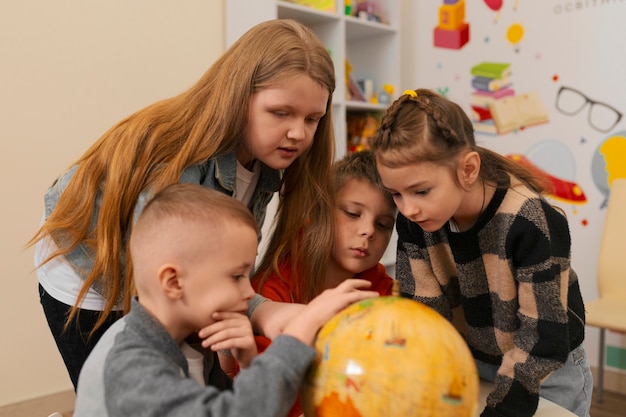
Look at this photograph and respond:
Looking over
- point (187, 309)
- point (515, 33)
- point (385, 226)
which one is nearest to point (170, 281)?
point (187, 309)

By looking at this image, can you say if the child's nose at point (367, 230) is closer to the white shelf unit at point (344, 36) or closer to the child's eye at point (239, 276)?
the child's eye at point (239, 276)

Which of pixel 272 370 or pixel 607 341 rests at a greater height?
pixel 272 370

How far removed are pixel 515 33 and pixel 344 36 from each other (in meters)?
1.19

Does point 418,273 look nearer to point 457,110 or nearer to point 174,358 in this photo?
point 457,110

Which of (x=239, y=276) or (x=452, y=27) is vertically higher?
(x=452, y=27)

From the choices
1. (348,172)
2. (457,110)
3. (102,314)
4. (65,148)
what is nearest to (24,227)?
(65,148)

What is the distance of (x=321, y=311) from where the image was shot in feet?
3.38

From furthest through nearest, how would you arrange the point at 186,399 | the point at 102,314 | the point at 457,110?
the point at 102,314, the point at 457,110, the point at 186,399

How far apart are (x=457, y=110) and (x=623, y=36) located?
103 inches

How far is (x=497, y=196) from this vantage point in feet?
4.75

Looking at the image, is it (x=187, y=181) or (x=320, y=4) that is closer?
(x=187, y=181)

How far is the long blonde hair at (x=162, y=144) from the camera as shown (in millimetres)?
1459

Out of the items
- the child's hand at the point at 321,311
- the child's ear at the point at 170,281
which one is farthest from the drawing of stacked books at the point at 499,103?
the child's ear at the point at 170,281

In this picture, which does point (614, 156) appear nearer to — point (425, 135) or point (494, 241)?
point (494, 241)
